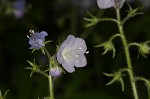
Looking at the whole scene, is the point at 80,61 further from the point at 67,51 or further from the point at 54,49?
the point at 54,49

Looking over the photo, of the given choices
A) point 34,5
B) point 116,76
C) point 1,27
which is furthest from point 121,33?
point 34,5

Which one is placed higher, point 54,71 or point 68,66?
point 68,66

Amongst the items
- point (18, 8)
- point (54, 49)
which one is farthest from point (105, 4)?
point (18, 8)

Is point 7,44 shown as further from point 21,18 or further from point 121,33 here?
point 121,33

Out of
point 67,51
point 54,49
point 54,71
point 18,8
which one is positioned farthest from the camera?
point 18,8

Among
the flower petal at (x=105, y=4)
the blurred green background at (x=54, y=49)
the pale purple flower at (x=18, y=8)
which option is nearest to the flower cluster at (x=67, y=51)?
the flower petal at (x=105, y=4)

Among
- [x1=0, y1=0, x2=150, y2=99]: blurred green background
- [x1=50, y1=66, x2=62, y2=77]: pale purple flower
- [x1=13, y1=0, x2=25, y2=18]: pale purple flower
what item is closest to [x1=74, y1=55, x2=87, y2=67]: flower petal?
[x1=50, y1=66, x2=62, y2=77]: pale purple flower

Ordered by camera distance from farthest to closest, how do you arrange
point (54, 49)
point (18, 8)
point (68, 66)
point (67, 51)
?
point (18, 8) < point (54, 49) < point (67, 51) < point (68, 66)
